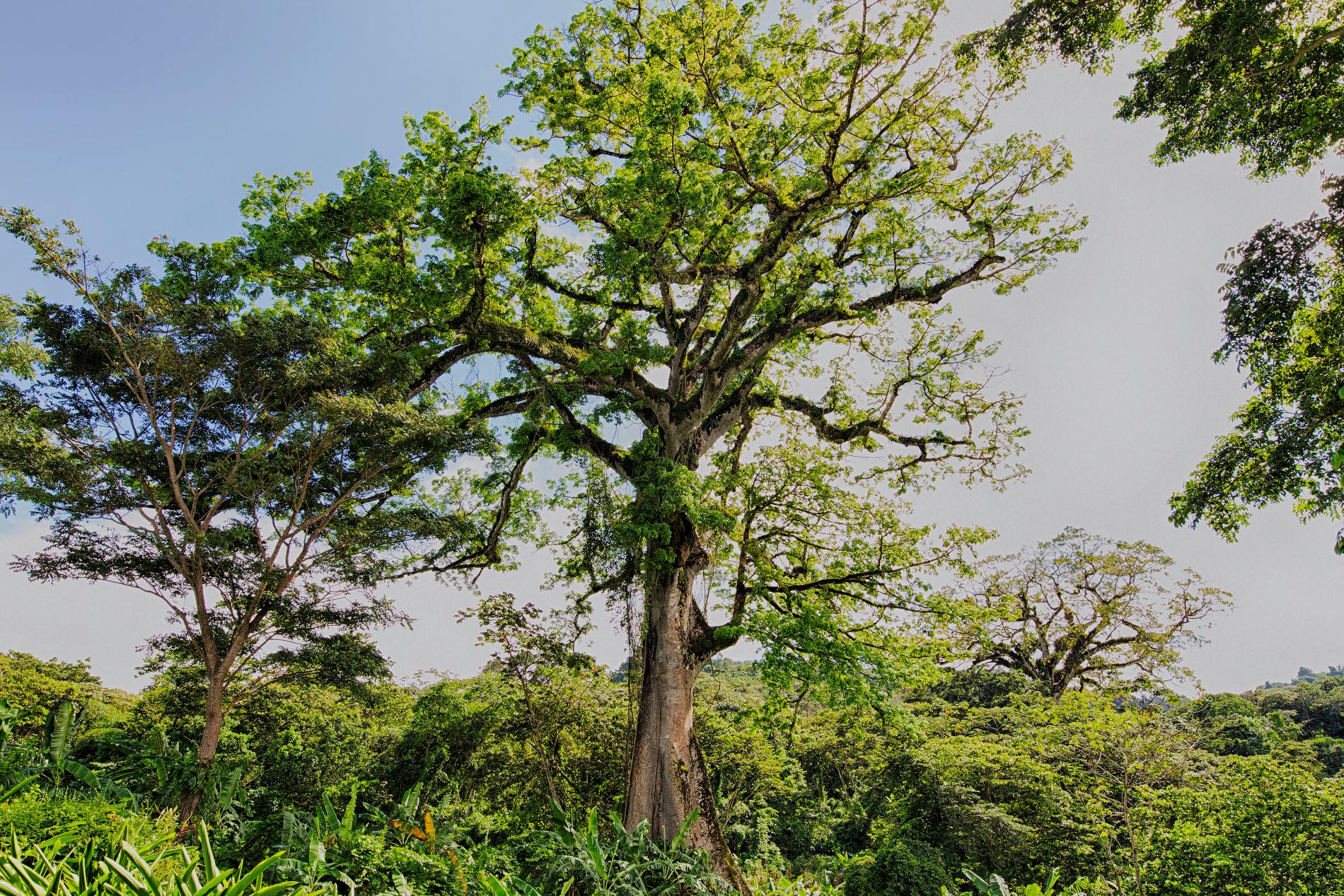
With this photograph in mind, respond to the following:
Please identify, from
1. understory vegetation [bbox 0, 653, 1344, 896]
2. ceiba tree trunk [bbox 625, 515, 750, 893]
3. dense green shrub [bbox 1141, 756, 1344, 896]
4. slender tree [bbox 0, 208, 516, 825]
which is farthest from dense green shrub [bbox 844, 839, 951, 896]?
slender tree [bbox 0, 208, 516, 825]

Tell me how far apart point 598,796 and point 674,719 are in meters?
4.62

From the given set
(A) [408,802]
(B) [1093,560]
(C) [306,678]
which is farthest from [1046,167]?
(B) [1093,560]

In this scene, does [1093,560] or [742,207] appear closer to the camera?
[742,207]

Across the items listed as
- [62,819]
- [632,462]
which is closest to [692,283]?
[632,462]

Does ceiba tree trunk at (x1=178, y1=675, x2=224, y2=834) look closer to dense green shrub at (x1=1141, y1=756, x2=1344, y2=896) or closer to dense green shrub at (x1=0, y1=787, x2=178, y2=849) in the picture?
dense green shrub at (x1=0, y1=787, x2=178, y2=849)

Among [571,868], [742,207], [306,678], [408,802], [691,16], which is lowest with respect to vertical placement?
[571,868]

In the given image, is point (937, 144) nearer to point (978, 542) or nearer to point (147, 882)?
point (978, 542)

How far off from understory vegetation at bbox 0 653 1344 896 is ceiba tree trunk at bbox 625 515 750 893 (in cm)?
107

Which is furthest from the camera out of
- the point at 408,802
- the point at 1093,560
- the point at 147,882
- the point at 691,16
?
the point at 1093,560

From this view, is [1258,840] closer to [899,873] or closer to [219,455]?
[899,873]

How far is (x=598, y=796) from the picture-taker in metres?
11.2

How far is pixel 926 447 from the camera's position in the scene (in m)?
10.3

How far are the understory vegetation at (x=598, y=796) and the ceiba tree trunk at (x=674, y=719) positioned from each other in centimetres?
107

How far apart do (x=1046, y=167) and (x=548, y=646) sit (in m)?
10.1
